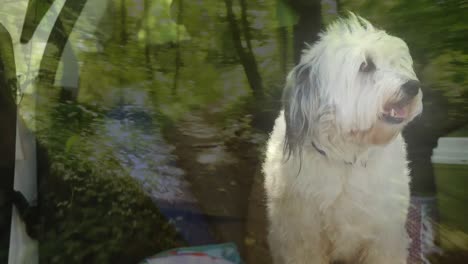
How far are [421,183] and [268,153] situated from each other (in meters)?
0.54

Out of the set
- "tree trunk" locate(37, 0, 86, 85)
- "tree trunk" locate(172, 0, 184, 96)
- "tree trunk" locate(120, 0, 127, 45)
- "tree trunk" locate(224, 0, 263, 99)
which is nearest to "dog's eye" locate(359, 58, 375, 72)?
"tree trunk" locate(224, 0, 263, 99)

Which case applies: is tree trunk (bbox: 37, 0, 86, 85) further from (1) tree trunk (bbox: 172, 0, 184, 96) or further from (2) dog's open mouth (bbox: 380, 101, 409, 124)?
(2) dog's open mouth (bbox: 380, 101, 409, 124)

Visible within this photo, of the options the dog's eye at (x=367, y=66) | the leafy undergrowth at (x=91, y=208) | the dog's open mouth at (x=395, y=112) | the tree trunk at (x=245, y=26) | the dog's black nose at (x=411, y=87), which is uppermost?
the tree trunk at (x=245, y=26)

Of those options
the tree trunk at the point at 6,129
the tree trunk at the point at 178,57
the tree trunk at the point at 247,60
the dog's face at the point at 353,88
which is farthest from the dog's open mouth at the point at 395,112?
the tree trunk at the point at 6,129

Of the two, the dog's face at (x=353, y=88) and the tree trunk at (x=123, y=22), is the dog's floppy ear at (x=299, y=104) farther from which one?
the tree trunk at (x=123, y=22)

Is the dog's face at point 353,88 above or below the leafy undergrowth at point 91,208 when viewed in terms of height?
above

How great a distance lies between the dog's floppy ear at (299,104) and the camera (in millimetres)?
1722

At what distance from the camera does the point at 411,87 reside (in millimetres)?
1605

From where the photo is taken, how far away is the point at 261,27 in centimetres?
177

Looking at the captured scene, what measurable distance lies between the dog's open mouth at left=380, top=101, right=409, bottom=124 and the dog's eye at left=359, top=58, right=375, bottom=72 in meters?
0.14

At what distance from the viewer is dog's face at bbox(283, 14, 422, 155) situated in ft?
5.30

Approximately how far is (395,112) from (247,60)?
0.55 meters

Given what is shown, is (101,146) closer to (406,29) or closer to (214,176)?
(214,176)

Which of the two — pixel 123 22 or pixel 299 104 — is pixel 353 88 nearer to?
pixel 299 104
